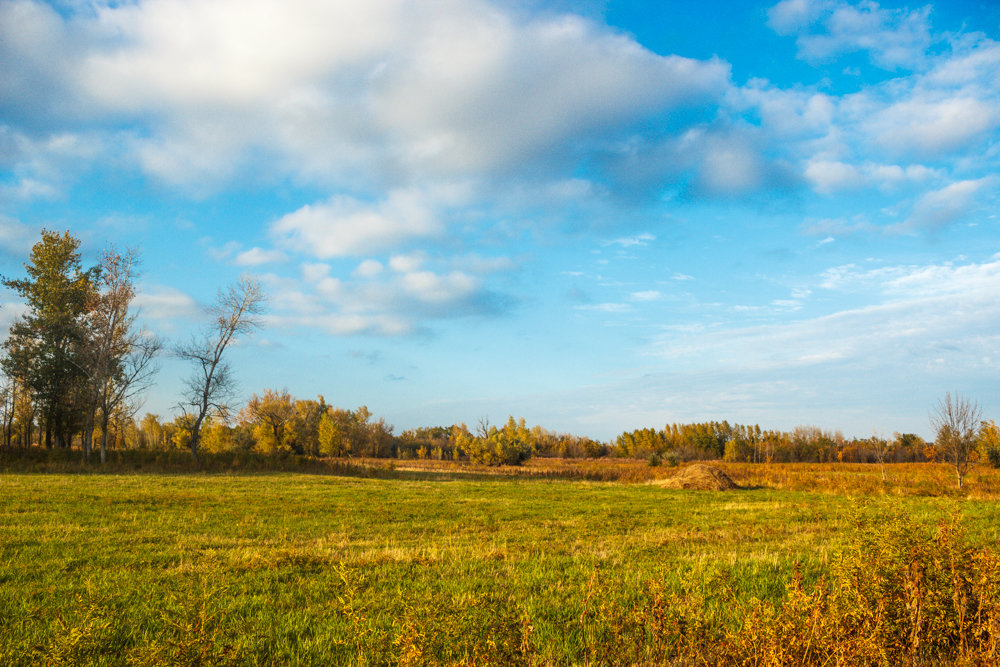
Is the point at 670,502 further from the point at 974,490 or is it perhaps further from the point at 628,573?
the point at 974,490

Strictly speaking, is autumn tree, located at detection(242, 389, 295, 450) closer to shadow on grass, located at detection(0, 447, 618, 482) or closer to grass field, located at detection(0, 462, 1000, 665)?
shadow on grass, located at detection(0, 447, 618, 482)

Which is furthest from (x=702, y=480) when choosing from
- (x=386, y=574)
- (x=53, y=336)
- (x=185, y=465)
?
(x=53, y=336)

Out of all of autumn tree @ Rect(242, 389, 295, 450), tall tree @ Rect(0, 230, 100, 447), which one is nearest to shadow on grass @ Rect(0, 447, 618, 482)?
tall tree @ Rect(0, 230, 100, 447)

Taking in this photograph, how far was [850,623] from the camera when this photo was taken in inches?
163

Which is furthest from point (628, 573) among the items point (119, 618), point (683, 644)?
point (119, 618)

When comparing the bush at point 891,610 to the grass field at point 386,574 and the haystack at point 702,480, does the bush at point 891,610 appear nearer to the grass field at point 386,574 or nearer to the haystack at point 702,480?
the grass field at point 386,574

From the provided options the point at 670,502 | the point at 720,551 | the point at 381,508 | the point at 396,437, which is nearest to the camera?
the point at 720,551

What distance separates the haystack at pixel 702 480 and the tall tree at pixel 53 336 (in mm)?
43825

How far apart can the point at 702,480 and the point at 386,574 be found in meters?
26.8

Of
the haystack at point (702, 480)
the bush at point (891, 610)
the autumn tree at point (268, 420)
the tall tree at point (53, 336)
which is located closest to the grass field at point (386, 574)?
the bush at point (891, 610)

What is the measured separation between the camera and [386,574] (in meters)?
8.16

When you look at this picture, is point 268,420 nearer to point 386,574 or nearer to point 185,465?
point 185,465

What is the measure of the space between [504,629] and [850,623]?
282 centimetres

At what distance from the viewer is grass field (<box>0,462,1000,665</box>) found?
4180 millimetres
